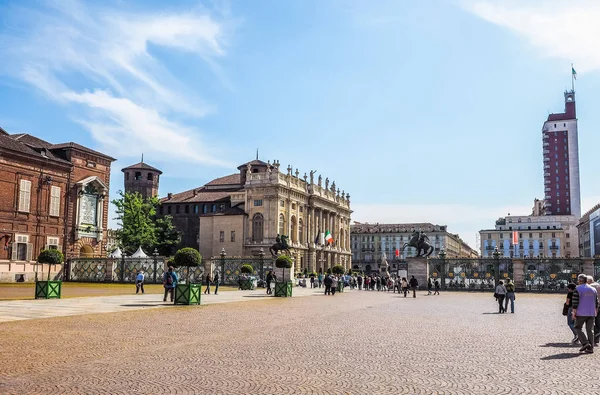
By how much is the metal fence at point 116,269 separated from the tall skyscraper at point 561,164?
10112 cm

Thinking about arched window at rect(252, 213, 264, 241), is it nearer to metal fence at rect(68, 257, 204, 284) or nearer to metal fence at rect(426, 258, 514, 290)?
metal fence at rect(68, 257, 204, 284)

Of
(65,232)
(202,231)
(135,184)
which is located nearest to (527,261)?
(65,232)

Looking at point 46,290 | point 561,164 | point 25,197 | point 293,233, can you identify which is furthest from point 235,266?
point 561,164

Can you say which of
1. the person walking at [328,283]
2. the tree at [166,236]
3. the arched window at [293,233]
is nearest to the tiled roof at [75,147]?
the tree at [166,236]

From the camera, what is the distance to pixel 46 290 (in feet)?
86.2

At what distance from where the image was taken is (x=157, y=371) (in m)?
9.31

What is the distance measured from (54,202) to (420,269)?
3517 centimetres

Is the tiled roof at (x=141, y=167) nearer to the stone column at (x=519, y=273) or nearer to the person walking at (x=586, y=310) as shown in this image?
the stone column at (x=519, y=273)

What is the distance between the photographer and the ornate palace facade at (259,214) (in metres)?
79.6

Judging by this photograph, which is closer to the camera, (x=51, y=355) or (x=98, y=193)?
(x=51, y=355)

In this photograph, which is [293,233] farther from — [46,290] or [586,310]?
[586,310]

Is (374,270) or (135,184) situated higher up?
(135,184)

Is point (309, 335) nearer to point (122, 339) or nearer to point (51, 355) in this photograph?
point (122, 339)

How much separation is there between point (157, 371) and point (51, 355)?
9.35 ft
